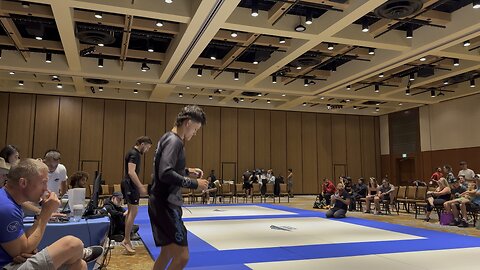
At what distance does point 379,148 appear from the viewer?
21.5 metres

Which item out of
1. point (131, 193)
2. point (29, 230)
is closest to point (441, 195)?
point (131, 193)

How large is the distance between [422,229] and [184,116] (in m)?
6.71

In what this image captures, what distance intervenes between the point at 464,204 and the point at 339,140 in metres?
12.6

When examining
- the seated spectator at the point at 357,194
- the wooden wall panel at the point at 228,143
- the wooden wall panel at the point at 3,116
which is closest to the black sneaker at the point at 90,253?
the seated spectator at the point at 357,194

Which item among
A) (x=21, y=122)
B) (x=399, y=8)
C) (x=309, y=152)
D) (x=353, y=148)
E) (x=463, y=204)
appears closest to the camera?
(x=399, y=8)

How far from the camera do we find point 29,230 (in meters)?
2.24

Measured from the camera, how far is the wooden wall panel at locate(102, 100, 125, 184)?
17.2 m

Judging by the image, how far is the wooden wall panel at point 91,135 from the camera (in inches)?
670

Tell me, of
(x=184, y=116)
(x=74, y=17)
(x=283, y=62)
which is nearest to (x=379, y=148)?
(x=283, y=62)

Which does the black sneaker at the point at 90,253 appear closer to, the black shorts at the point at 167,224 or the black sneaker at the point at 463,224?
the black shorts at the point at 167,224

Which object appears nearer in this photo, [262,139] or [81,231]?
[81,231]

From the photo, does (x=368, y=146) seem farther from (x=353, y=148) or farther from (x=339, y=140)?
(x=339, y=140)

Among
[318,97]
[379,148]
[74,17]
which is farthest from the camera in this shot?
[379,148]

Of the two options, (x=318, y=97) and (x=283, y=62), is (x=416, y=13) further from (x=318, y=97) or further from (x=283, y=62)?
(x=318, y=97)
